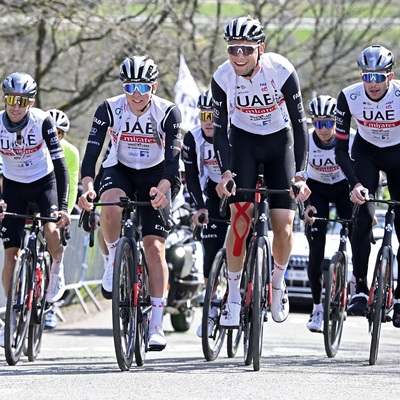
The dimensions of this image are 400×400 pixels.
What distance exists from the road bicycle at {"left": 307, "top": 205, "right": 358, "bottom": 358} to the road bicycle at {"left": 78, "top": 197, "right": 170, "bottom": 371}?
1.79 m

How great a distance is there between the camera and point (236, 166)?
10109mm

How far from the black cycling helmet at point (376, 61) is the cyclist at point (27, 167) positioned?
2640 millimetres

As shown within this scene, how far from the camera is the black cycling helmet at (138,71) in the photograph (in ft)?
33.8

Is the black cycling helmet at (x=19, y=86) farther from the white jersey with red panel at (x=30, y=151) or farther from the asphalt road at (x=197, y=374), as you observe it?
the asphalt road at (x=197, y=374)

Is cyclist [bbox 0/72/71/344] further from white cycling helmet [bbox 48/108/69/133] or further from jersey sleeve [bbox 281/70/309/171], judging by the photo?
jersey sleeve [bbox 281/70/309/171]

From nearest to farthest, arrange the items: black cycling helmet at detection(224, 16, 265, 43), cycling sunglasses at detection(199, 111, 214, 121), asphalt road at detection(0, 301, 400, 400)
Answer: asphalt road at detection(0, 301, 400, 400) → black cycling helmet at detection(224, 16, 265, 43) → cycling sunglasses at detection(199, 111, 214, 121)

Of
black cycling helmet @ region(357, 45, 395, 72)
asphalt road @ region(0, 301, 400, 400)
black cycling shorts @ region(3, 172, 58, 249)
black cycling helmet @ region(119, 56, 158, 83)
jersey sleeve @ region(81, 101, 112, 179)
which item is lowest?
asphalt road @ region(0, 301, 400, 400)

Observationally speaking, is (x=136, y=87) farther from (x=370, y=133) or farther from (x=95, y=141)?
(x=370, y=133)

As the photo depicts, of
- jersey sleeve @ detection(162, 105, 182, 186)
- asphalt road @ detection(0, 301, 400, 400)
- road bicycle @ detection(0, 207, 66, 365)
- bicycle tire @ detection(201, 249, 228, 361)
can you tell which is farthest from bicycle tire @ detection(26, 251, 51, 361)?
jersey sleeve @ detection(162, 105, 182, 186)

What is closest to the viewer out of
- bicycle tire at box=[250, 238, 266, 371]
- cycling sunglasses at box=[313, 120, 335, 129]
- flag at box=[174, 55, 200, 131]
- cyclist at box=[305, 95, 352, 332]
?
bicycle tire at box=[250, 238, 266, 371]

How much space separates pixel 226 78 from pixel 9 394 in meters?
3.19

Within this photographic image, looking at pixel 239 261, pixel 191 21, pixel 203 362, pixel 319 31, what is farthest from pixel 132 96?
pixel 319 31

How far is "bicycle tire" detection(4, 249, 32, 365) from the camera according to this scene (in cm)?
1048

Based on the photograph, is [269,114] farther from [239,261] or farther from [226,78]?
[239,261]
